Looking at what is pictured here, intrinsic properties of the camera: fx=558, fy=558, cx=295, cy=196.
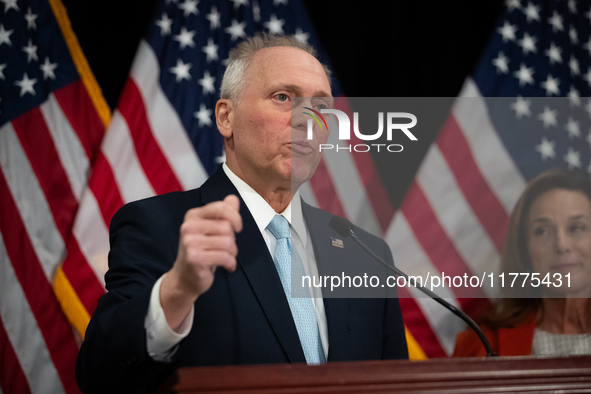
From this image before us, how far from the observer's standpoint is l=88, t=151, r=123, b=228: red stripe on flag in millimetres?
2449

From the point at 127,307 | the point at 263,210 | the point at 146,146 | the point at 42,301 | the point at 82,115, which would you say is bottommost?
the point at 127,307

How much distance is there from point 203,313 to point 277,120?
23.3 inches

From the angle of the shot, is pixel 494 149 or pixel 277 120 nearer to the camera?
pixel 277 120

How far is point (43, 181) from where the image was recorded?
2.48 metres

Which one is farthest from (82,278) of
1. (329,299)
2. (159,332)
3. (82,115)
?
(159,332)

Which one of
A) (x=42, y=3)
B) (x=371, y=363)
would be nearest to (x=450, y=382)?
(x=371, y=363)

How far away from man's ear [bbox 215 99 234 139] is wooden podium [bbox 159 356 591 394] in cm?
96

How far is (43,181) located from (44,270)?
Answer: 0.39 m

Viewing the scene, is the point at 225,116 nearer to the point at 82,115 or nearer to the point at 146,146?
the point at 146,146

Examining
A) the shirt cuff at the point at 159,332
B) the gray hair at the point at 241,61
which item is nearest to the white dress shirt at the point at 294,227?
the gray hair at the point at 241,61

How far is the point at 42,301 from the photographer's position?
2391mm

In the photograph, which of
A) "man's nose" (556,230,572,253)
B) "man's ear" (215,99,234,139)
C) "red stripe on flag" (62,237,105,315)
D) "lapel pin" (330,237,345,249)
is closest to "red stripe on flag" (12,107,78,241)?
"red stripe on flag" (62,237,105,315)

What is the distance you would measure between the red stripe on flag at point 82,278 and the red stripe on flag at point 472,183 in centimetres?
162

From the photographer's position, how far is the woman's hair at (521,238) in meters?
2.07
